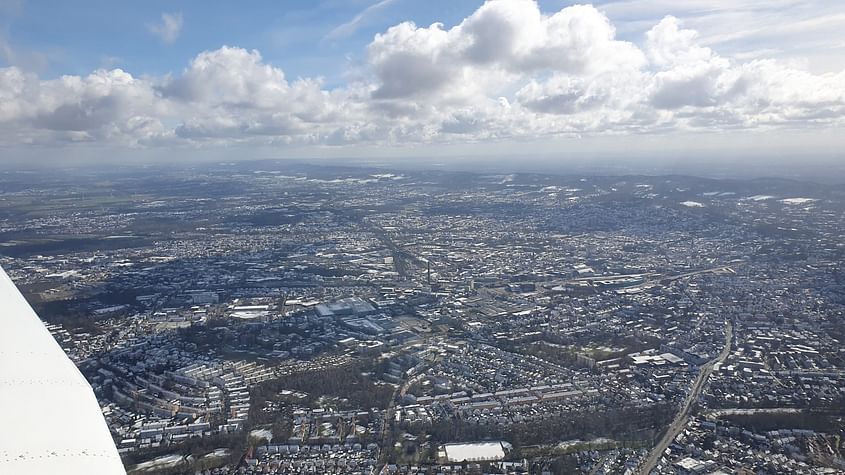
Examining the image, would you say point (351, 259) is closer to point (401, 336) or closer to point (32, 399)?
point (401, 336)

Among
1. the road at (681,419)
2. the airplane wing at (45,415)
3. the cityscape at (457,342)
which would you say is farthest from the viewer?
the cityscape at (457,342)

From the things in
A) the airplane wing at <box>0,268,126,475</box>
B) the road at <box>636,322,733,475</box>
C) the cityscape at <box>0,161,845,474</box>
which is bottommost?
the road at <box>636,322,733,475</box>

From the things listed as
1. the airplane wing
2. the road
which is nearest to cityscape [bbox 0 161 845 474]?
the road

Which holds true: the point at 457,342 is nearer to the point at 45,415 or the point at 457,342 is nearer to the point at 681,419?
the point at 681,419

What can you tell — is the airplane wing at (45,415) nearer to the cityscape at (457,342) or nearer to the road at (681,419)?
the cityscape at (457,342)

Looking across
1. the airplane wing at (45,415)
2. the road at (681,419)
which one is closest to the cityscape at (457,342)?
the road at (681,419)

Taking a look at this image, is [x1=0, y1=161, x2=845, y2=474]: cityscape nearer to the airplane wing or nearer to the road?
the road

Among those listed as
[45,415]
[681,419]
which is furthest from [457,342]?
[45,415]
